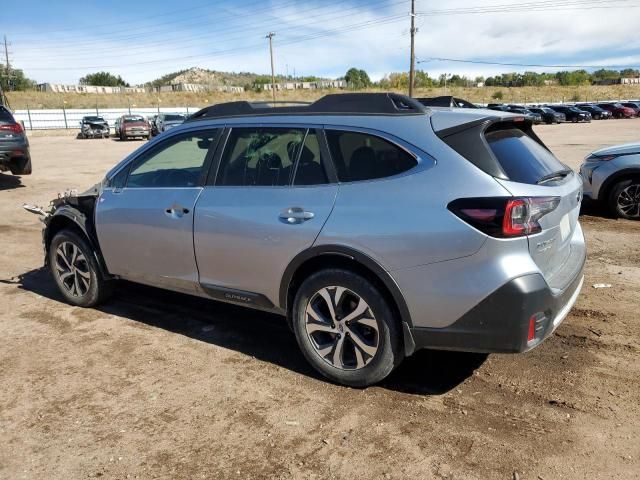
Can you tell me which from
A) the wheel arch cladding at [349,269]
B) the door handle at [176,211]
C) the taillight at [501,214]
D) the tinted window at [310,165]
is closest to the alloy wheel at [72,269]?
the door handle at [176,211]

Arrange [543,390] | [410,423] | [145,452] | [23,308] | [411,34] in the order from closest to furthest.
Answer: [145,452] < [410,423] < [543,390] < [23,308] < [411,34]

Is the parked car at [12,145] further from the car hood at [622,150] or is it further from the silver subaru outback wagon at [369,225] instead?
the car hood at [622,150]

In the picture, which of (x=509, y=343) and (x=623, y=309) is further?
(x=623, y=309)

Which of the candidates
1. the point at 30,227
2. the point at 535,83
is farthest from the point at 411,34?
the point at 535,83

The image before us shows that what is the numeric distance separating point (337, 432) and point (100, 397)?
1571mm

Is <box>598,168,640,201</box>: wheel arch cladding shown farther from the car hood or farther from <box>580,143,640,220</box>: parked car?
the car hood

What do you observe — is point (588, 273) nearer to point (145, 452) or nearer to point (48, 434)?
point (145, 452)

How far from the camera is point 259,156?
3.87 m

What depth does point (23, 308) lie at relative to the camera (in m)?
5.19

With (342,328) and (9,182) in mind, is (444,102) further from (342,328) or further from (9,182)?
(9,182)

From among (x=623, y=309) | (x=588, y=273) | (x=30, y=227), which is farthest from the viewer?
(x=30, y=227)

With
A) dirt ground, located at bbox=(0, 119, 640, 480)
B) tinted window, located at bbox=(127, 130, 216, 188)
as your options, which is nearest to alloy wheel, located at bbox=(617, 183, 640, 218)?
dirt ground, located at bbox=(0, 119, 640, 480)

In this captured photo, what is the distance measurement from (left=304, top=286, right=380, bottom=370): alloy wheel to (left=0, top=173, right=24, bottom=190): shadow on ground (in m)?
12.0

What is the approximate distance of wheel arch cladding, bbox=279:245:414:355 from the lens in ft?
10.5
